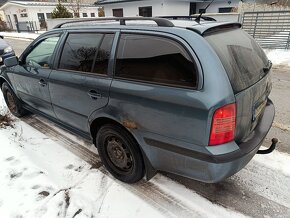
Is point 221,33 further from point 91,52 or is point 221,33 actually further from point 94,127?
point 94,127

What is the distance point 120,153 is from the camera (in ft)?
9.04

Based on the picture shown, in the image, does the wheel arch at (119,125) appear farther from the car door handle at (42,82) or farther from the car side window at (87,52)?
the car door handle at (42,82)

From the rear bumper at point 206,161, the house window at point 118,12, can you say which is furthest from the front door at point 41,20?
the rear bumper at point 206,161

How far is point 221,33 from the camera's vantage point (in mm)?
2355

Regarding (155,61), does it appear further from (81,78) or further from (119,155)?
(119,155)

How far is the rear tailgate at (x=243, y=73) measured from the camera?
6.75ft

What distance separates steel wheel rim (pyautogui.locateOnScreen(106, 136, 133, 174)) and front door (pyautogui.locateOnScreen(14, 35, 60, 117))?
1.27m

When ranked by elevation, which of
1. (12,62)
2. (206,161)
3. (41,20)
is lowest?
(206,161)

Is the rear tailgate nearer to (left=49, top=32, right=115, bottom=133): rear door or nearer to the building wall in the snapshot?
(left=49, top=32, right=115, bottom=133): rear door

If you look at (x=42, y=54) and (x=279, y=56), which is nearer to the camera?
(x=42, y=54)

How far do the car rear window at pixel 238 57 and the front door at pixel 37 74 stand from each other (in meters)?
2.16

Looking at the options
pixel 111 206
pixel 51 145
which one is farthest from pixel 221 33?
pixel 51 145

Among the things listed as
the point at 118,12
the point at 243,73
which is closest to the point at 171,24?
the point at 243,73

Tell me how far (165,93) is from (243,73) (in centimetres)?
74
